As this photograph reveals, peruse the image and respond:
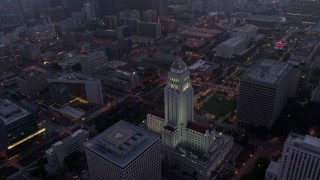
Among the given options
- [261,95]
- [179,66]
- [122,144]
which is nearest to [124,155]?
[122,144]

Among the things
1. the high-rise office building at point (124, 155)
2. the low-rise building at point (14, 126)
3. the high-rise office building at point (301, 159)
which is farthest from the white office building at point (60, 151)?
the high-rise office building at point (301, 159)

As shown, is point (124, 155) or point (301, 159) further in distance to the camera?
point (124, 155)

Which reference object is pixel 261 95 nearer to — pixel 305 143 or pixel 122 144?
pixel 305 143

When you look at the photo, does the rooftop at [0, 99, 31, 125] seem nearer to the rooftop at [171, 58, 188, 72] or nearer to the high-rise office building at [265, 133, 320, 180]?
the rooftop at [171, 58, 188, 72]

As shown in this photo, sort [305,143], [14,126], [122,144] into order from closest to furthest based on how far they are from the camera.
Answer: [305,143], [122,144], [14,126]

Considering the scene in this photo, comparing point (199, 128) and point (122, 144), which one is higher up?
point (122, 144)

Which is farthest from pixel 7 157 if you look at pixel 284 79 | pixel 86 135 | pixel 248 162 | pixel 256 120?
pixel 284 79

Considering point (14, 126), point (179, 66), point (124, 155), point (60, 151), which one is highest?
point (179, 66)

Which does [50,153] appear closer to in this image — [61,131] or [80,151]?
[80,151]

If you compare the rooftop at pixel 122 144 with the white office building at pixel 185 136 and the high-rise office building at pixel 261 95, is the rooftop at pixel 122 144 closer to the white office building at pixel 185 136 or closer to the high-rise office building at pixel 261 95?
the white office building at pixel 185 136
